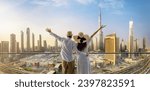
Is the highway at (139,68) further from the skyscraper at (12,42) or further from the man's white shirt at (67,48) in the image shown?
the skyscraper at (12,42)

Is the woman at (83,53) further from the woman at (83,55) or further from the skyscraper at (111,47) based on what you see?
the skyscraper at (111,47)

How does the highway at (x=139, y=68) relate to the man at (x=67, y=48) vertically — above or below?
below

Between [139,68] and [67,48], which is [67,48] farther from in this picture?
[139,68]

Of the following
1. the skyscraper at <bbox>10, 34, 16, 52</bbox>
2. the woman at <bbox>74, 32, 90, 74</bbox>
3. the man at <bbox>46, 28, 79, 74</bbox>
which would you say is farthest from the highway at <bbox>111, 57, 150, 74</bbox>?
the skyscraper at <bbox>10, 34, 16, 52</bbox>

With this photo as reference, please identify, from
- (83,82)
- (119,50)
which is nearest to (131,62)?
(119,50)

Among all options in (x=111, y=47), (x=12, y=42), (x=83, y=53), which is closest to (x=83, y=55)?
(x=83, y=53)

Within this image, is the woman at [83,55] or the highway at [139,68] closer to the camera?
the woman at [83,55]

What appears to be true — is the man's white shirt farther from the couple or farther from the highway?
the highway

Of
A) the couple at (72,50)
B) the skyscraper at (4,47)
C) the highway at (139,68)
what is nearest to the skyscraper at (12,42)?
the skyscraper at (4,47)

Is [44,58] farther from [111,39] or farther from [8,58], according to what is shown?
[111,39]

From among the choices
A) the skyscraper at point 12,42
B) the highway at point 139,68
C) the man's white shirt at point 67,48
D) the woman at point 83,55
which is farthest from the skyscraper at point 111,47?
the skyscraper at point 12,42

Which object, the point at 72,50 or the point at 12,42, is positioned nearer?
the point at 72,50
